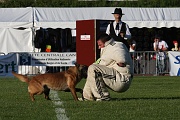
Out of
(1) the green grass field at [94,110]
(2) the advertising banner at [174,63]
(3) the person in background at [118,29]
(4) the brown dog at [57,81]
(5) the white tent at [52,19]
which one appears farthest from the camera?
(5) the white tent at [52,19]

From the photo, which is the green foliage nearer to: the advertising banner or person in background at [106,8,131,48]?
the advertising banner

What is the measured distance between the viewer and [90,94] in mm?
12055

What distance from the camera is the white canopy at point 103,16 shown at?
2797 centimetres

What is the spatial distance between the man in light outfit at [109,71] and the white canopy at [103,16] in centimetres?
1603

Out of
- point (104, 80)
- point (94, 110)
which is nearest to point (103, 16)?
point (104, 80)

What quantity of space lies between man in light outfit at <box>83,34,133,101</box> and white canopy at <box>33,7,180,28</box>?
16.0 meters

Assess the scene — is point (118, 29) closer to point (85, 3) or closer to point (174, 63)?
point (174, 63)

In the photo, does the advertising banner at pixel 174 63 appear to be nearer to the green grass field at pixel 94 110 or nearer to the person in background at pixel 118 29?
the person in background at pixel 118 29

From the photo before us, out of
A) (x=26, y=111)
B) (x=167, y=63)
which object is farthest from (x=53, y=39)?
(x=26, y=111)

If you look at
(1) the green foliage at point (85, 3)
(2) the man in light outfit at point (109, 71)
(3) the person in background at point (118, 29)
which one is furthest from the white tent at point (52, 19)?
(2) the man in light outfit at point (109, 71)

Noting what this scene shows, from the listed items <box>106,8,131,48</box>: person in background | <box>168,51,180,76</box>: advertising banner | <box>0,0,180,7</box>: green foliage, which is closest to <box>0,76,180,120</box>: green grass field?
<box>106,8,131,48</box>: person in background

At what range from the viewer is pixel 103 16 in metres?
29.0

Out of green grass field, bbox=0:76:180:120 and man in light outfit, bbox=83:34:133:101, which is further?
man in light outfit, bbox=83:34:133:101

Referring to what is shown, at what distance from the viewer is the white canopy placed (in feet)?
91.8
